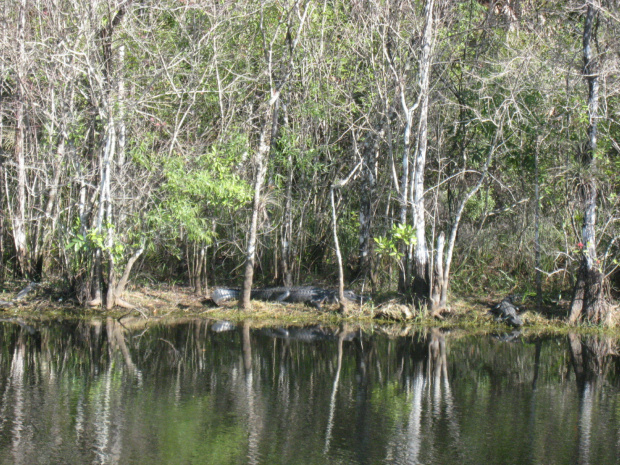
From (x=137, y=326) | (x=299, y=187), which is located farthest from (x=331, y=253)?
(x=137, y=326)

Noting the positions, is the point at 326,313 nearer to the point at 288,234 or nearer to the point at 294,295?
the point at 294,295

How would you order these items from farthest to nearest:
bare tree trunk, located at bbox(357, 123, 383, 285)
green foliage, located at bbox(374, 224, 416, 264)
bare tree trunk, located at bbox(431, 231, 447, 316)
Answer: bare tree trunk, located at bbox(357, 123, 383, 285) < bare tree trunk, located at bbox(431, 231, 447, 316) < green foliage, located at bbox(374, 224, 416, 264)

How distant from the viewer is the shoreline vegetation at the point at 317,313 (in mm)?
11844

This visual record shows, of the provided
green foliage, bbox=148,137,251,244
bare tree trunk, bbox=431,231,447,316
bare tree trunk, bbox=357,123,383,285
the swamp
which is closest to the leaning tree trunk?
the swamp

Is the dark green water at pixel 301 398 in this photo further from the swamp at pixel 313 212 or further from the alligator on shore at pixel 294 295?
the alligator on shore at pixel 294 295

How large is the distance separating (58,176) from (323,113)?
5475mm

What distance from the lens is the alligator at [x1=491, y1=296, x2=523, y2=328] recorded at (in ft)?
39.2

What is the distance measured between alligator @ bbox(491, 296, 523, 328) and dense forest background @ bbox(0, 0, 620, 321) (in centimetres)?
103

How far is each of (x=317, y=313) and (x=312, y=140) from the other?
3975 millimetres

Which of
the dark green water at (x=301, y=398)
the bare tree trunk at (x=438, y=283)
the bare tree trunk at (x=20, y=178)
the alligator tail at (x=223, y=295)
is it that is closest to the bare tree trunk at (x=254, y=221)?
the alligator tail at (x=223, y=295)

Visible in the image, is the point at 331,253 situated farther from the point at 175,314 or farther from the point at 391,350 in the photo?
the point at 391,350

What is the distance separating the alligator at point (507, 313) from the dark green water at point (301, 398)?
4.25 ft

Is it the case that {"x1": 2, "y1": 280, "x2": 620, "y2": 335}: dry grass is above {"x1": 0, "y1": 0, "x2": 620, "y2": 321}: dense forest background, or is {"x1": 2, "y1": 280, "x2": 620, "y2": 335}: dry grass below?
below

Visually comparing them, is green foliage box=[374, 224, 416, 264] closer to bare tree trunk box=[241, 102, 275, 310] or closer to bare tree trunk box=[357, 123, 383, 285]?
bare tree trunk box=[357, 123, 383, 285]
